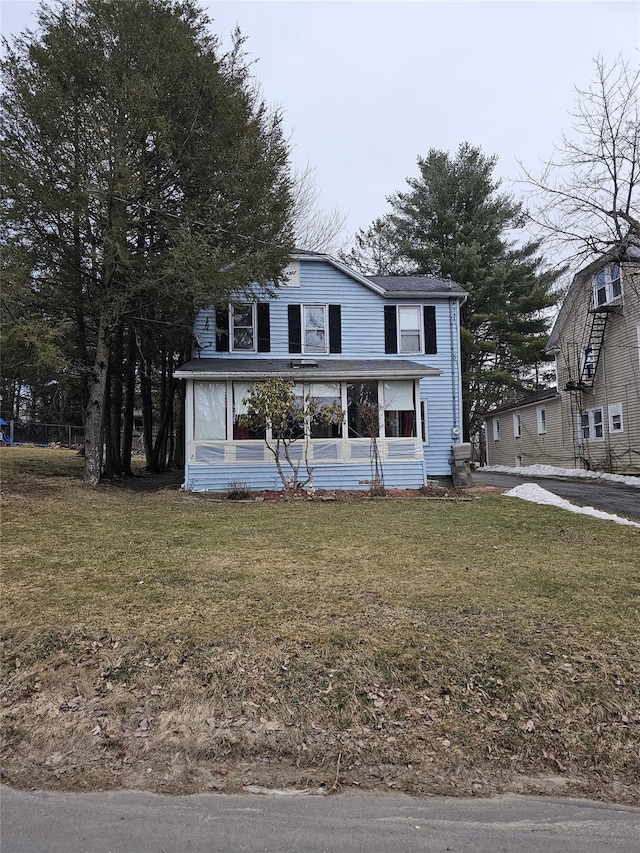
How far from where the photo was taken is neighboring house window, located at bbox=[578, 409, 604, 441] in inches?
745

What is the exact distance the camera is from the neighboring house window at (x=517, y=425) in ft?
79.5

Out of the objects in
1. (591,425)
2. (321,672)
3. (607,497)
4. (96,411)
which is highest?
(96,411)

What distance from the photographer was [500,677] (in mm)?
3254

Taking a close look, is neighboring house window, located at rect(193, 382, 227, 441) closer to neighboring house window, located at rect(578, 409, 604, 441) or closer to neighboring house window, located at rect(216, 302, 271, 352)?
neighboring house window, located at rect(216, 302, 271, 352)

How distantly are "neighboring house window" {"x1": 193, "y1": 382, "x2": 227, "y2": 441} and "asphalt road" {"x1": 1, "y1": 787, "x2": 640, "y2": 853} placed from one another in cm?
1069

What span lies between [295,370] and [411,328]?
15.3 feet

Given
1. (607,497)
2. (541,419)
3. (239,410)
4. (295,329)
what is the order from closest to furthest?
1. (607,497)
2. (239,410)
3. (295,329)
4. (541,419)

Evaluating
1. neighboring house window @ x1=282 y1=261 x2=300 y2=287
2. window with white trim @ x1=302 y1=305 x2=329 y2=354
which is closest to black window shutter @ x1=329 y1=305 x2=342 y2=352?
window with white trim @ x1=302 y1=305 x2=329 y2=354

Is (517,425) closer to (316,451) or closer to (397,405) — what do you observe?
(397,405)

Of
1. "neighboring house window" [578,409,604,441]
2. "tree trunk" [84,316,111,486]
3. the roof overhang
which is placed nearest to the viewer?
"tree trunk" [84,316,111,486]

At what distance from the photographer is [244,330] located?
610 inches

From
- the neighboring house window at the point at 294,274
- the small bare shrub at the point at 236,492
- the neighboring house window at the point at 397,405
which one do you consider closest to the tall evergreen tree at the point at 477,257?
the neighboring house window at the point at 294,274

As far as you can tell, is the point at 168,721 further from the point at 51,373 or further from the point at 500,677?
the point at 51,373

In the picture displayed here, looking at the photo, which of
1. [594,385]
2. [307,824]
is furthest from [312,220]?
[307,824]
